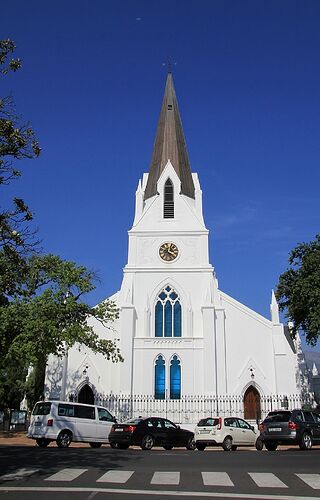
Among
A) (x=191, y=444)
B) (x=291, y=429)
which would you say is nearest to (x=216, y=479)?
(x=291, y=429)

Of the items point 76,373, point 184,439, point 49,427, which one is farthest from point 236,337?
point 49,427

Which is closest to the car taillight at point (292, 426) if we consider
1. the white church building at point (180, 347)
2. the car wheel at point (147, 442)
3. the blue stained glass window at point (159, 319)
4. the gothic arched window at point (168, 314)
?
the car wheel at point (147, 442)

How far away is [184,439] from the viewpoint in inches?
807

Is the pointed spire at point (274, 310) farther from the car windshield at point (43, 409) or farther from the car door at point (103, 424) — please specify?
the car windshield at point (43, 409)

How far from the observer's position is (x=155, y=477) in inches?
411

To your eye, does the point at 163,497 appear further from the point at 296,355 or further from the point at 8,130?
the point at 296,355

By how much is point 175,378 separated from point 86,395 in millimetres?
6352

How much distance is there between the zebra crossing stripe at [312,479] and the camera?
953 cm

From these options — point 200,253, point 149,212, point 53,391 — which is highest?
point 149,212

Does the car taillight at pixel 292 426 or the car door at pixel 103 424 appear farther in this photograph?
the car door at pixel 103 424

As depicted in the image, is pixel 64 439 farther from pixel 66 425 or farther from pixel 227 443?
pixel 227 443

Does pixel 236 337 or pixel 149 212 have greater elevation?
pixel 149 212

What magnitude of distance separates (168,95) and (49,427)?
3694 centimetres

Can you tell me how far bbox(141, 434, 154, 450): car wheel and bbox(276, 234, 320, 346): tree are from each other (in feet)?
49.1
